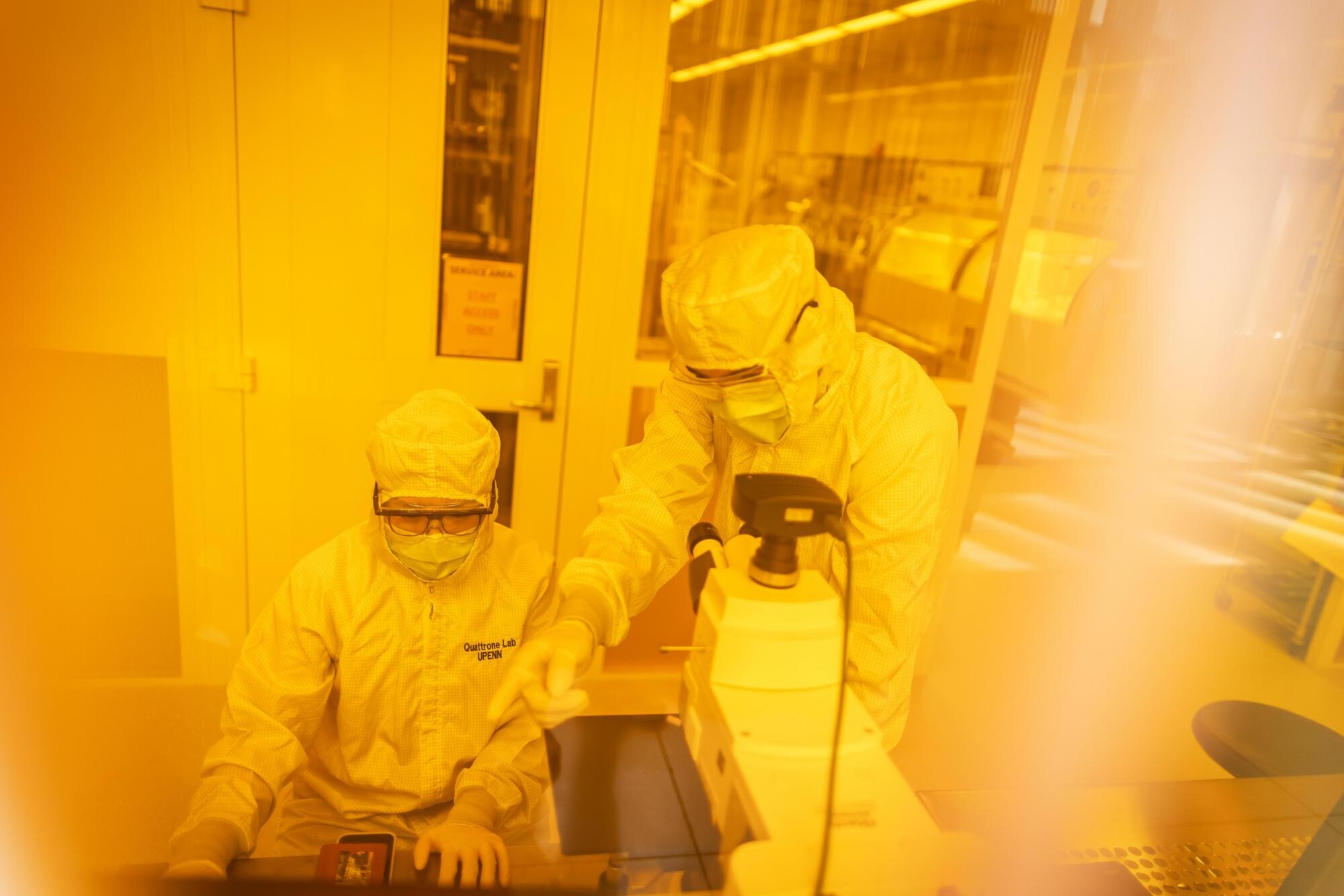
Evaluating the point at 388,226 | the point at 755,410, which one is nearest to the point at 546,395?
the point at 388,226

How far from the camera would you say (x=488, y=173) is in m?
1.96

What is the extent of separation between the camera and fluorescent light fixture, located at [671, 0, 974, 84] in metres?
2.04

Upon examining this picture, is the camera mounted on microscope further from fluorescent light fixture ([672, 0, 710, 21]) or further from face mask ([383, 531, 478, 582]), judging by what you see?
fluorescent light fixture ([672, 0, 710, 21])

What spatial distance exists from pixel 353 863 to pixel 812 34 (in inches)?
79.5

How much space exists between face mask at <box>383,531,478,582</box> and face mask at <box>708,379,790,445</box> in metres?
0.40

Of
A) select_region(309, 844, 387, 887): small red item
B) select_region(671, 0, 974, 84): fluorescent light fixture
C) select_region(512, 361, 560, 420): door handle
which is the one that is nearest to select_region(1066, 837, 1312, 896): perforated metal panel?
select_region(309, 844, 387, 887): small red item

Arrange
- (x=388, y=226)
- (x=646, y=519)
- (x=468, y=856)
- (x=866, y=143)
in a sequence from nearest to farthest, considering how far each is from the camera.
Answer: (x=468, y=856)
(x=646, y=519)
(x=388, y=226)
(x=866, y=143)

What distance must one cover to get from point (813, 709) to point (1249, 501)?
336 centimetres

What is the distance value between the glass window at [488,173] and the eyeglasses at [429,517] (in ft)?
3.09

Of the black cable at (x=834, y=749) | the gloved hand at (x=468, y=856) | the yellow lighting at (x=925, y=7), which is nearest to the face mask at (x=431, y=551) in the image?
the gloved hand at (x=468, y=856)

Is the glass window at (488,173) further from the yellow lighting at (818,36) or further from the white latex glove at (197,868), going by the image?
the white latex glove at (197,868)

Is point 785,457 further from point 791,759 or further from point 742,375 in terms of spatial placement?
point 791,759

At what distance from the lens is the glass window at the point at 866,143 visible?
2.09m

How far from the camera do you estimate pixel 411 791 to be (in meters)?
1.18
